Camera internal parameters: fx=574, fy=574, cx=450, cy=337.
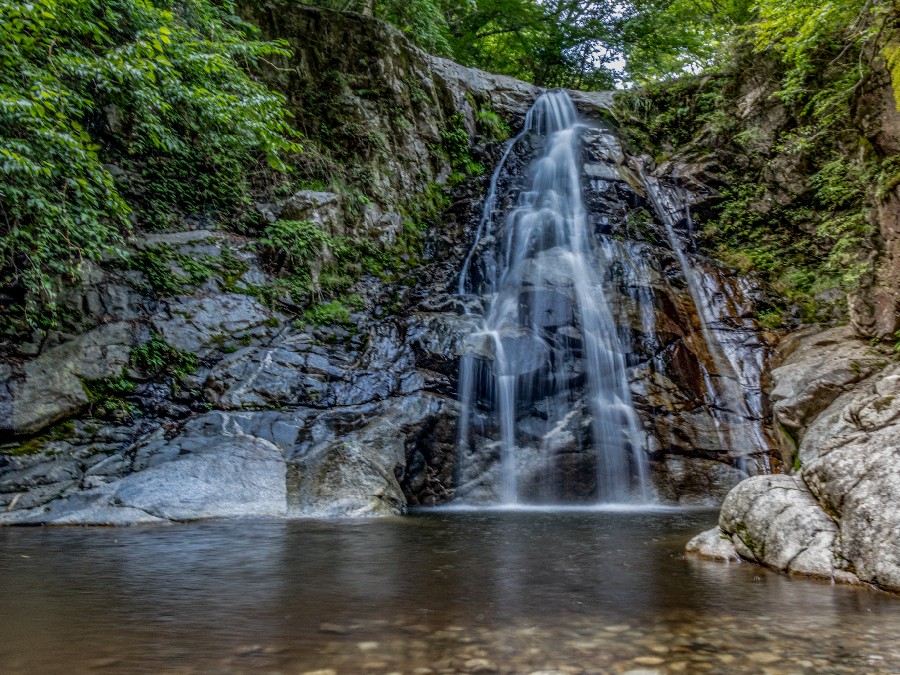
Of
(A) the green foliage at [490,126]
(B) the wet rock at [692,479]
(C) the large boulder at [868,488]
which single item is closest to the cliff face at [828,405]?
(C) the large boulder at [868,488]

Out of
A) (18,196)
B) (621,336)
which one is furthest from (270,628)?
(621,336)

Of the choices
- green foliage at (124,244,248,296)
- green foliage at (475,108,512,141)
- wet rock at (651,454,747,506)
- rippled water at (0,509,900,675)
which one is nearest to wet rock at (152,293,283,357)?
green foliage at (124,244,248,296)

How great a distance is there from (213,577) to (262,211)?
8.72m

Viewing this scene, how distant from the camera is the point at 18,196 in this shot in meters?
6.86

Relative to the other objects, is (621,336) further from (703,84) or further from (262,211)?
(703,84)

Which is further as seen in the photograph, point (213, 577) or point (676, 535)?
point (676, 535)

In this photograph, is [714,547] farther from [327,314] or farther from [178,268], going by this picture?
[178,268]

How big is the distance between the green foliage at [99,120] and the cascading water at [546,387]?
15.9 feet

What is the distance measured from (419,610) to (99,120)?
37.2 ft

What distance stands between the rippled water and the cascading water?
3570mm

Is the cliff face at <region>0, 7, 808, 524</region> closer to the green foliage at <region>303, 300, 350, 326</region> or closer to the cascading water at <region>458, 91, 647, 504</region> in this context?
the green foliage at <region>303, 300, 350, 326</region>

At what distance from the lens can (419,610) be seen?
3.19m

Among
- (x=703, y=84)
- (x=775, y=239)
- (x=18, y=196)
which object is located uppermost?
(x=703, y=84)

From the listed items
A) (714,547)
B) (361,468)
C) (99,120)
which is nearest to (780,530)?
(714,547)
